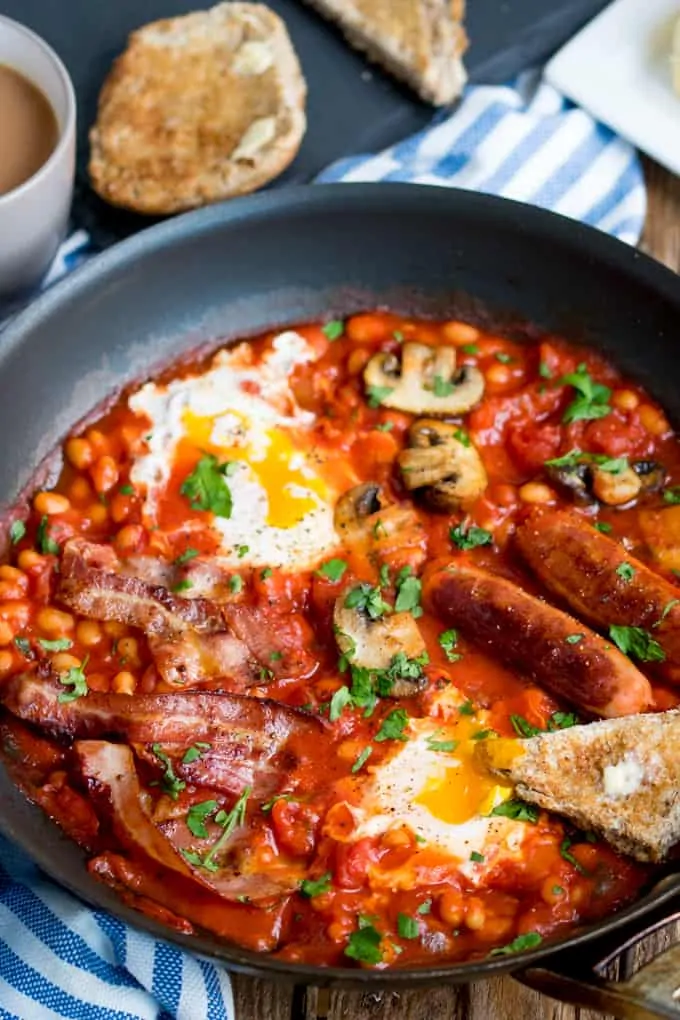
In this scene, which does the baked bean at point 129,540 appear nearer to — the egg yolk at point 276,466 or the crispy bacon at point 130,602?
the crispy bacon at point 130,602

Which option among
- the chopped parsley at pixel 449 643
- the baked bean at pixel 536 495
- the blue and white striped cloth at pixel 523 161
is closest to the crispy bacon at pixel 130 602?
the chopped parsley at pixel 449 643

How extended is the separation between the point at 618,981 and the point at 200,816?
147cm

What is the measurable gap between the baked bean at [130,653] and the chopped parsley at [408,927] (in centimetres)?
133

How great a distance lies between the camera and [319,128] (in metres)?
6.56

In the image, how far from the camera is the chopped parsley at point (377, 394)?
5.50 metres

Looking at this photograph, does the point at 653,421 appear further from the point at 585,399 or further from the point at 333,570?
the point at 333,570

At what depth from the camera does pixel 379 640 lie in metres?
4.84

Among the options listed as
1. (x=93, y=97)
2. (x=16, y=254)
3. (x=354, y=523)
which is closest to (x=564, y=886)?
(x=354, y=523)

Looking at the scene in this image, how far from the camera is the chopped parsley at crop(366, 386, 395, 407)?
5496mm

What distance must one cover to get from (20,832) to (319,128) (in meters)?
3.76

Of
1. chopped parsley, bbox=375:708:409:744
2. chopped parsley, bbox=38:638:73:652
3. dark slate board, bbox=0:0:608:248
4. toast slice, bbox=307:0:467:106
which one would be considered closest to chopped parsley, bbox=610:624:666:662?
chopped parsley, bbox=375:708:409:744

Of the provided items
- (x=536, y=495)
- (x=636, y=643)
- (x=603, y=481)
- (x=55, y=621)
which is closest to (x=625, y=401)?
(x=603, y=481)

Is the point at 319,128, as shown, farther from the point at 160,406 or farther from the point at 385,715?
the point at 385,715

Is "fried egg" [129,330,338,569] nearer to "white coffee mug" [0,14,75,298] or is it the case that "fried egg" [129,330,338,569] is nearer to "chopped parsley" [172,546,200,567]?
"chopped parsley" [172,546,200,567]
